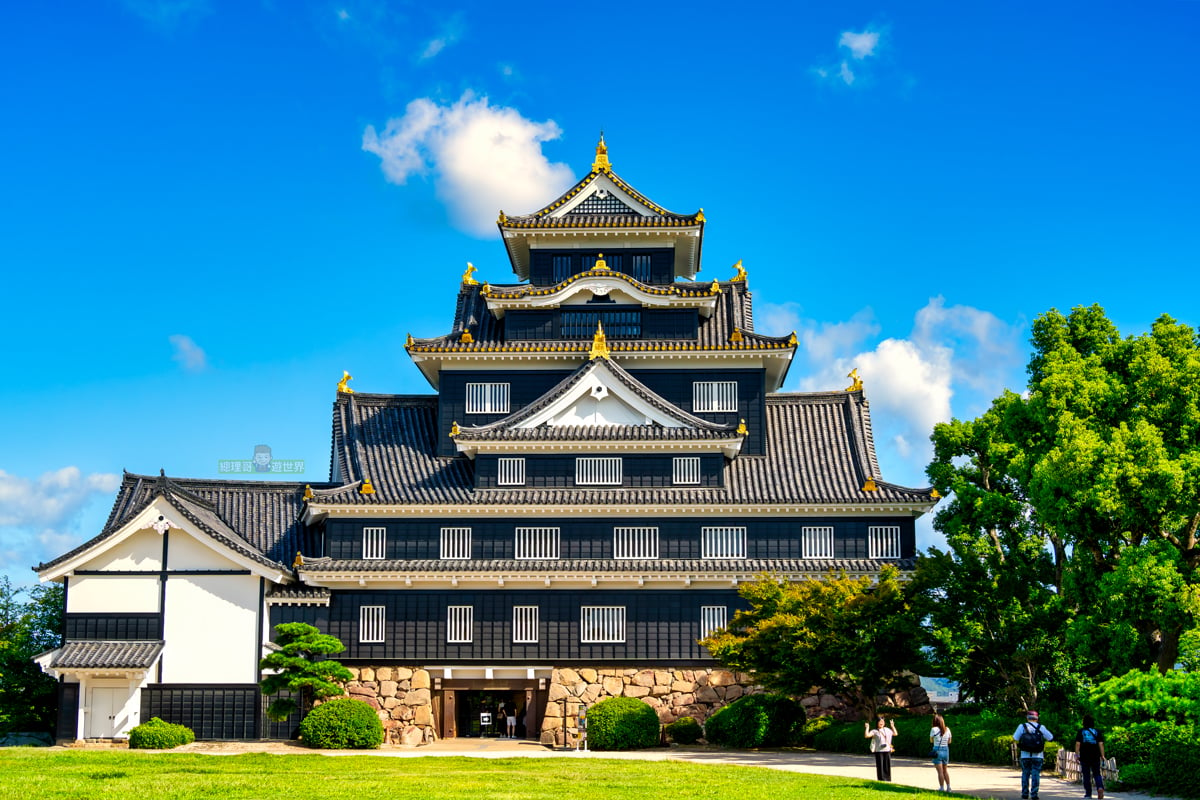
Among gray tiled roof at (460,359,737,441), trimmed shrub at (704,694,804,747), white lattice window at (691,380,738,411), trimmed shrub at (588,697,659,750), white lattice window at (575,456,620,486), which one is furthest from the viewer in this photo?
white lattice window at (691,380,738,411)

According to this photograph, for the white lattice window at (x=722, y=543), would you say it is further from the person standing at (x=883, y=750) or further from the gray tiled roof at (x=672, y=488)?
the person standing at (x=883, y=750)

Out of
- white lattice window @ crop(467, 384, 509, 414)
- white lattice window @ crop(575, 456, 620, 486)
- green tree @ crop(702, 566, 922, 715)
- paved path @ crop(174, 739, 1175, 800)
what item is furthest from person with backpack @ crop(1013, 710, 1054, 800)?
white lattice window @ crop(467, 384, 509, 414)

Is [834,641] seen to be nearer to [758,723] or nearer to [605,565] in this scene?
[758,723]

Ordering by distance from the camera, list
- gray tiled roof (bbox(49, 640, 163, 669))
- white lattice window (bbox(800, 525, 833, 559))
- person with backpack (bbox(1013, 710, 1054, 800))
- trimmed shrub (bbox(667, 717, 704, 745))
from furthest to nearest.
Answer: white lattice window (bbox(800, 525, 833, 559)), trimmed shrub (bbox(667, 717, 704, 745)), gray tiled roof (bbox(49, 640, 163, 669)), person with backpack (bbox(1013, 710, 1054, 800))

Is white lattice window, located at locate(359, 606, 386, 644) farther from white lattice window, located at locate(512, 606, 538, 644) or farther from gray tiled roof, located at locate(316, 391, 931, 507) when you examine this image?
white lattice window, located at locate(512, 606, 538, 644)

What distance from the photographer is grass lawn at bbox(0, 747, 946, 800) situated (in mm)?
23047

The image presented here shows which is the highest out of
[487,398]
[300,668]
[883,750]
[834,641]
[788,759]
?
[487,398]

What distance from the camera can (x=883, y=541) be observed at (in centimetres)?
4159

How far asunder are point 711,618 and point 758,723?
5.15m

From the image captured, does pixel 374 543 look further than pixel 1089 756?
Yes

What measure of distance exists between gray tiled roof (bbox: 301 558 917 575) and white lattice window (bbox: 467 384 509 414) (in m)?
5.83

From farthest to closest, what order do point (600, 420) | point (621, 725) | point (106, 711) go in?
point (600, 420) < point (106, 711) < point (621, 725)

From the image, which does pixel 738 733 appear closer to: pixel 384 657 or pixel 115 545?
pixel 384 657

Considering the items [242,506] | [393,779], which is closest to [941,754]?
[393,779]
